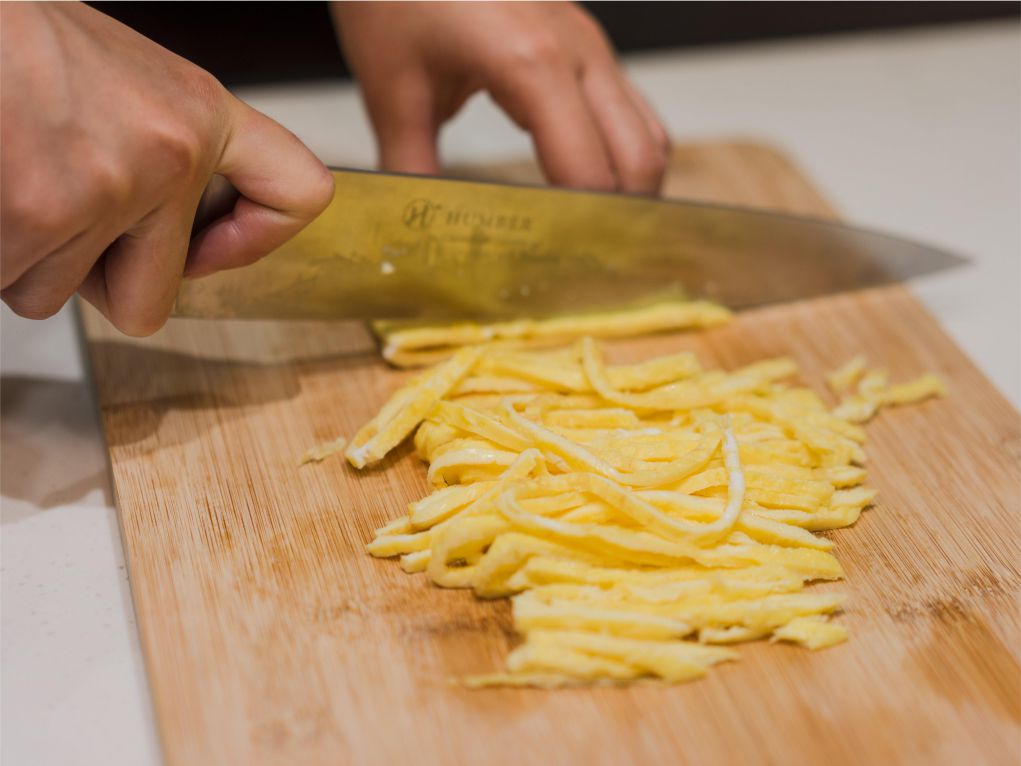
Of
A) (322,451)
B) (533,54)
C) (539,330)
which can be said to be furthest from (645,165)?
(322,451)

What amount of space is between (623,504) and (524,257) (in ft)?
2.43

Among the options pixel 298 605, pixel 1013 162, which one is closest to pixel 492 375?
pixel 298 605

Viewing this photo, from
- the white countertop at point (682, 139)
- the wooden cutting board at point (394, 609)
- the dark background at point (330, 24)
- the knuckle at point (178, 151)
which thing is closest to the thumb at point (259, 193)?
the knuckle at point (178, 151)

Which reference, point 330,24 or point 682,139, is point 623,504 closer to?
point 682,139

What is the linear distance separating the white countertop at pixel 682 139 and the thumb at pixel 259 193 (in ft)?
1.83

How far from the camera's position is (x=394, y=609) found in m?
1.74

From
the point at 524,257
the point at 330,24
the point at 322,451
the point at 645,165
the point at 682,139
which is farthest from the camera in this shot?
the point at 330,24

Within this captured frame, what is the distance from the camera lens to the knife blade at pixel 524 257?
211 cm

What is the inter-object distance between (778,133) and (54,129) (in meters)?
2.58

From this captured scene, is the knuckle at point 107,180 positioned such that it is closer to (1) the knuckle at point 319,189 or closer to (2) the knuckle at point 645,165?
(1) the knuckle at point 319,189

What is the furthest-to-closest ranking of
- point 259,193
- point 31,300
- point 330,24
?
1. point 330,24
2. point 259,193
3. point 31,300

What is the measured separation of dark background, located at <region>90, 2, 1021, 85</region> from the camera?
11.6ft

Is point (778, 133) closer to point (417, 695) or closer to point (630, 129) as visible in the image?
point (630, 129)

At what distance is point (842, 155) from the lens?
3.43 metres
